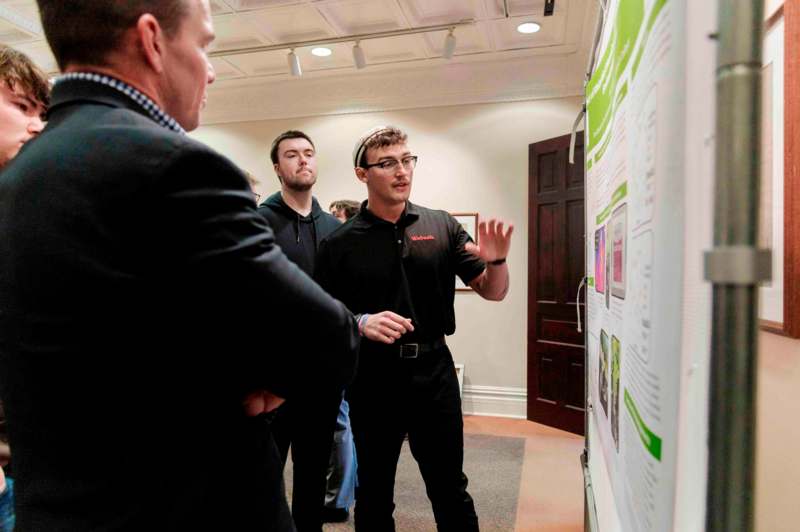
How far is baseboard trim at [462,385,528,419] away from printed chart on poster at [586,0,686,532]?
3663mm

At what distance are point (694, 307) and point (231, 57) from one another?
5007mm

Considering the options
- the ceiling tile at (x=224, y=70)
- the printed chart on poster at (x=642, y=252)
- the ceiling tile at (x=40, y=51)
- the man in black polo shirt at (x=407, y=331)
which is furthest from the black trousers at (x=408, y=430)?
the ceiling tile at (x=40, y=51)

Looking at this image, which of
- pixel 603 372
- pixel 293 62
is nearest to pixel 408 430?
pixel 603 372

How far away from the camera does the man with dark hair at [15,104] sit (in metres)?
1.09

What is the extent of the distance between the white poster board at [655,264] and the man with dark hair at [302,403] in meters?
0.93

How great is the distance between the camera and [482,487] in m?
3.06

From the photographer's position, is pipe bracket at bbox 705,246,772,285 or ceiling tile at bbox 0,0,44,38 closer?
pipe bracket at bbox 705,246,772,285

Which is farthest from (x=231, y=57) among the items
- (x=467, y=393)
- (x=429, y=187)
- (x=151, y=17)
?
(x=151, y=17)

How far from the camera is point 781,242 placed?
4.33ft

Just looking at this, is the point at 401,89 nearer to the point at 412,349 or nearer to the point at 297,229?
the point at 297,229

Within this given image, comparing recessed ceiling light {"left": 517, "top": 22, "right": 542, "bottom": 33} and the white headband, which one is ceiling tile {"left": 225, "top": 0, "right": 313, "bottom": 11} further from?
the white headband

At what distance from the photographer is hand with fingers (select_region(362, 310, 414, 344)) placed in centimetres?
159

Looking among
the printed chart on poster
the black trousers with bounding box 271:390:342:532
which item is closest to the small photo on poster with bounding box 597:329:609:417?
the printed chart on poster

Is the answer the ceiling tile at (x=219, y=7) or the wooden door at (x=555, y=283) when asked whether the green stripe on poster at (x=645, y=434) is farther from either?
the ceiling tile at (x=219, y=7)
